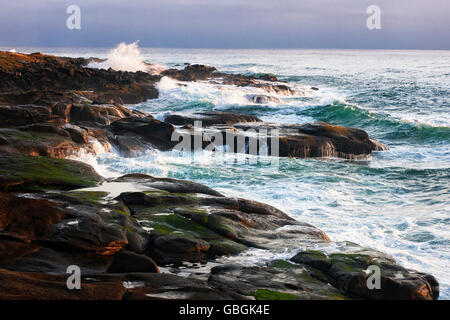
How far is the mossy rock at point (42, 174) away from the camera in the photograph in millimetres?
9039

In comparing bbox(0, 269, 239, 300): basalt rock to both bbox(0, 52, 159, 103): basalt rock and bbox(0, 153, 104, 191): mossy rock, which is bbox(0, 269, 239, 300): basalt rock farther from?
bbox(0, 52, 159, 103): basalt rock

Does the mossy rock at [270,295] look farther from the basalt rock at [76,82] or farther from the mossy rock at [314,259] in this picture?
the basalt rock at [76,82]

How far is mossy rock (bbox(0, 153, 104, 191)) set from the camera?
9039 mm

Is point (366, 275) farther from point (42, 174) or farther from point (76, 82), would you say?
point (76, 82)

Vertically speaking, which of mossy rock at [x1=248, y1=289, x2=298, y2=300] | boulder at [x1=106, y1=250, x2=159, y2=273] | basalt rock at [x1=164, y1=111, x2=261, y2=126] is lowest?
mossy rock at [x1=248, y1=289, x2=298, y2=300]

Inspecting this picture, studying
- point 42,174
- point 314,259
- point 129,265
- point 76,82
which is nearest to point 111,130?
point 42,174

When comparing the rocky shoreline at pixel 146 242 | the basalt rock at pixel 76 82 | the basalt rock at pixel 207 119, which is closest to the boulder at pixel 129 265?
the rocky shoreline at pixel 146 242

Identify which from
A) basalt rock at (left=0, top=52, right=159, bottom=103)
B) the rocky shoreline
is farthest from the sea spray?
the rocky shoreline

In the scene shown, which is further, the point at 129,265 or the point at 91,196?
the point at 91,196

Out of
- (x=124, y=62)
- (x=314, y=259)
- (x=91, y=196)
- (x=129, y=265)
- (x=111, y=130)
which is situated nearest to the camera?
(x=129, y=265)

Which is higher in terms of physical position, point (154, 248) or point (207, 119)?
point (207, 119)

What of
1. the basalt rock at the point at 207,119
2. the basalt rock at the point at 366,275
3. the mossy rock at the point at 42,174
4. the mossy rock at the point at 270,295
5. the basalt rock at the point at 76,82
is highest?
the basalt rock at the point at 76,82

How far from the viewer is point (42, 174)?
9602 mm

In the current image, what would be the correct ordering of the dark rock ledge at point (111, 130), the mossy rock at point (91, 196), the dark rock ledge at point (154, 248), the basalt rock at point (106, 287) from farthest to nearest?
the dark rock ledge at point (111, 130) → the mossy rock at point (91, 196) → the dark rock ledge at point (154, 248) → the basalt rock at point (106, 287)
